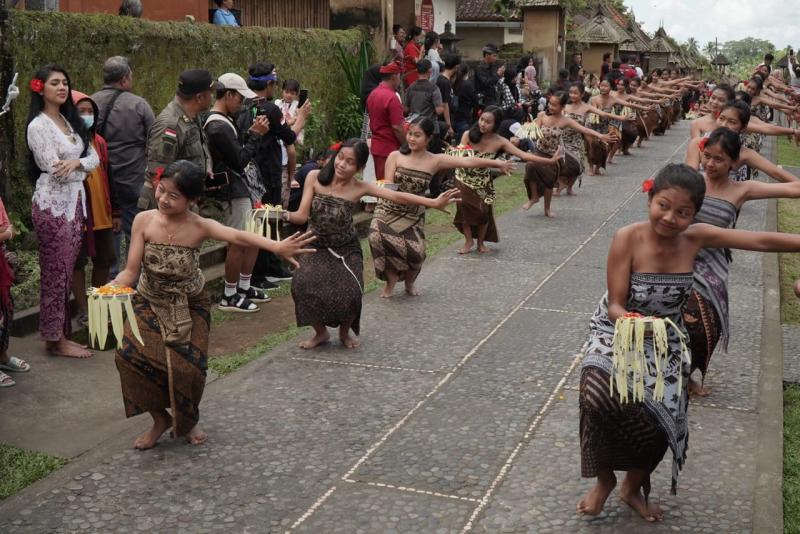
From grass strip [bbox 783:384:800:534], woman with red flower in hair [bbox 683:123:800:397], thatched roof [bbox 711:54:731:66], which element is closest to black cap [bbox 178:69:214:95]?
woman with red flower in hair [bbox 683:123:800:397]

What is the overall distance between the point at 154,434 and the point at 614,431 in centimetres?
248

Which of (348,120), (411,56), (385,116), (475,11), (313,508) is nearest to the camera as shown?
(313,508)

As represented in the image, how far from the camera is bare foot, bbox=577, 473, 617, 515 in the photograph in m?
4.64

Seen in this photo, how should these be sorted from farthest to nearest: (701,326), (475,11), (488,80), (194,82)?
(475,11) → (488,80) → (194,82) → (701,326)

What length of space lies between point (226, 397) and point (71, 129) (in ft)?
7.15

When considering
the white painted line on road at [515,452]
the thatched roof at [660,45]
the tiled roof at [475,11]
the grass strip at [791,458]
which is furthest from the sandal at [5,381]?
the thatched roof at [660,45]

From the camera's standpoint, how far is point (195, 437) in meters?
5.57

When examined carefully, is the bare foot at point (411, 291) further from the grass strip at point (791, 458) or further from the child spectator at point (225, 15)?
the child spectator at point (225, 15)

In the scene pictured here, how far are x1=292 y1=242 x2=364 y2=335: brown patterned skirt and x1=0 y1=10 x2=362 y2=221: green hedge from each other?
121 inches

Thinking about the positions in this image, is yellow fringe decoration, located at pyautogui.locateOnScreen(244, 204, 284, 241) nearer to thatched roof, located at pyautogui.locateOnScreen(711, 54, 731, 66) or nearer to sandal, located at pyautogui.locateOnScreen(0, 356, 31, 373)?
sandal, located at pyautogui.locateOnScreen(0, 356, 31, 373)

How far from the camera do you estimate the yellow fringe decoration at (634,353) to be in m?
4.35

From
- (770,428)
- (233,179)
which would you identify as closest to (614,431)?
(770,428)

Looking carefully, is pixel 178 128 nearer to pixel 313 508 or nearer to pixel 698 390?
pixel 313 508

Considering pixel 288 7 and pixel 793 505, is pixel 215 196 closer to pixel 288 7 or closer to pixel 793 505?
pixel 793 505
